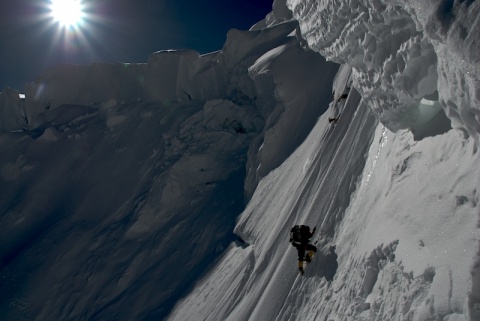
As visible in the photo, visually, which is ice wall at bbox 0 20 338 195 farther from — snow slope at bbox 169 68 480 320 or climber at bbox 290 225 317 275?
climber at bbox 290 225 317 275

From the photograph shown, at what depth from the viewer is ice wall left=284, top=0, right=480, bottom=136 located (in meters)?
3.65

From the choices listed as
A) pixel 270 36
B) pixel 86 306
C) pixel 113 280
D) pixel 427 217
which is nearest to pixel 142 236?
pixel 113 280

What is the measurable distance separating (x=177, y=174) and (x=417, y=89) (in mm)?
19750

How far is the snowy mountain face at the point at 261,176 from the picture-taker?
4.72 meters

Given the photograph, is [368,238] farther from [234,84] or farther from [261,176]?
[234,84]

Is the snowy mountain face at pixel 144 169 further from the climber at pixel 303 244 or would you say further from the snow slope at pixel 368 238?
the climber at pixel 303 244

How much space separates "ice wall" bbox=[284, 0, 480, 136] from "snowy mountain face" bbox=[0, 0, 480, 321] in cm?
3

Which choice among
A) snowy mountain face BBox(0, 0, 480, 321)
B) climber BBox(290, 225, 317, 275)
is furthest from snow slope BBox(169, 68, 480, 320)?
climber BBox(290, 225, 317, 275)

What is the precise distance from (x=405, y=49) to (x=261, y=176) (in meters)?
14.4

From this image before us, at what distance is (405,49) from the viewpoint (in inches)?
207

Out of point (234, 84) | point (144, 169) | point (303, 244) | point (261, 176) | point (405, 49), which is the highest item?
point (234, 84)

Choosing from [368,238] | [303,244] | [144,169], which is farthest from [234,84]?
[368,238]

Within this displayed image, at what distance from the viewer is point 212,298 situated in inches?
537

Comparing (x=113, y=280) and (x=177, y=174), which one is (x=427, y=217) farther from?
(x=177, y=174)
